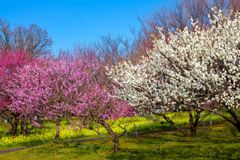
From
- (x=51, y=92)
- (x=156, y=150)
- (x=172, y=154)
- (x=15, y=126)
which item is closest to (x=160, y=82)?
(x=172, y=154)

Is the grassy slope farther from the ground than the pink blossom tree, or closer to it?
closer to it

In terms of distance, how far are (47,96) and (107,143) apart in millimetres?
5670

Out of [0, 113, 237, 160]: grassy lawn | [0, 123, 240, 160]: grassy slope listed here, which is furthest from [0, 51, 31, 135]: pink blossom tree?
[0, 123, 240, 160]: grassy slope

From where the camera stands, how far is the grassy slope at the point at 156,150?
14828 millimetres

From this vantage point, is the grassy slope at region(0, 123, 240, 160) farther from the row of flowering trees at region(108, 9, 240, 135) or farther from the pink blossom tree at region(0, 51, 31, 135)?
the pink blossom tree at region(0, 51, 31, 135)

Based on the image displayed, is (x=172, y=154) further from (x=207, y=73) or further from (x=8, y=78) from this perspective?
(x=8, y=78)

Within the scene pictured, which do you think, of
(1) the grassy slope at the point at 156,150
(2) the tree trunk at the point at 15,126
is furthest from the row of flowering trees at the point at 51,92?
(1) the grassy slope at the point at 156,150

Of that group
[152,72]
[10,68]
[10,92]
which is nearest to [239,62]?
[152,72]

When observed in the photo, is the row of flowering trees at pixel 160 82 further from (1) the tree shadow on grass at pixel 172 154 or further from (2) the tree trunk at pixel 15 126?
(1) the tree shadow on grass at pixel 172 154

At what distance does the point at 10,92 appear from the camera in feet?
85.6

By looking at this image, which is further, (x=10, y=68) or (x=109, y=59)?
(x=109, y=59)

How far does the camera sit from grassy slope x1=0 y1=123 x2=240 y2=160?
1483cm

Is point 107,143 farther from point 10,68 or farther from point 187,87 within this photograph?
point 10,68

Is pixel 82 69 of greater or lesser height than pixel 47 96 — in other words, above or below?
above
